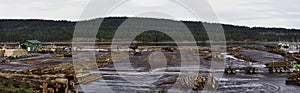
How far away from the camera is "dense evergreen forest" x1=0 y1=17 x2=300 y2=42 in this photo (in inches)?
4402

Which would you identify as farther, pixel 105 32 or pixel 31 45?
pixel 105 32

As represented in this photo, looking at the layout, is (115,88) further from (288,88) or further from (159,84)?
(288,88)

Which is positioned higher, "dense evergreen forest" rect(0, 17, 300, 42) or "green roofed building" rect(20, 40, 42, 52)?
"dense evergreen forest" rect(0, 17, 300, 42)

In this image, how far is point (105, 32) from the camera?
400 feet

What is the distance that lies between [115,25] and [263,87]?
130215 millimetres

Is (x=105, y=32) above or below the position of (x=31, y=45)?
above

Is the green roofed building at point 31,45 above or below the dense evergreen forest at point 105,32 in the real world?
below

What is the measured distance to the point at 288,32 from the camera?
176 metres

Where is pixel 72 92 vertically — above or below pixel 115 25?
below

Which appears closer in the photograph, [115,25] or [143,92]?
[143,92]

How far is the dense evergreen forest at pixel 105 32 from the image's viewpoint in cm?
11181

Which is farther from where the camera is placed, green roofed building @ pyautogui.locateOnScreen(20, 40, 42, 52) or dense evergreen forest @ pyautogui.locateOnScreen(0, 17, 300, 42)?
dense evergreen forest @ pyautogui.locateOnScreen(0, 17, 300, 42)

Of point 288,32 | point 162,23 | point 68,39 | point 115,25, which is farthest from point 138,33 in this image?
point 288,32

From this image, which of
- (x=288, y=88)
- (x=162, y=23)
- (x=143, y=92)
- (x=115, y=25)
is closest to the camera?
(x=143, y=92)
